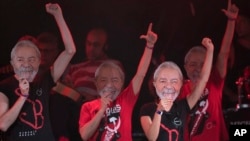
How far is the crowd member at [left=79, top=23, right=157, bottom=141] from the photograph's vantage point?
13.8 feet

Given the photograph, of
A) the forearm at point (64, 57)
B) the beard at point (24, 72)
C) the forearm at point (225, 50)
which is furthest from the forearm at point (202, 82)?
the beard at point (24, 72)

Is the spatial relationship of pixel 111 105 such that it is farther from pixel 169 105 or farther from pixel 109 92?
pixel 169 105

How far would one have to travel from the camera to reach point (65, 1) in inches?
169

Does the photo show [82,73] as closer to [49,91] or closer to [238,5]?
[49,91]

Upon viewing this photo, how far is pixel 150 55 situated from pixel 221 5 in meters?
0.86

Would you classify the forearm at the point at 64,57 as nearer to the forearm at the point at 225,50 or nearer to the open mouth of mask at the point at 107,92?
the open mouth of mask at the point at 107,92

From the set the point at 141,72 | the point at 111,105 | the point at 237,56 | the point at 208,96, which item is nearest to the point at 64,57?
the point at 111,105

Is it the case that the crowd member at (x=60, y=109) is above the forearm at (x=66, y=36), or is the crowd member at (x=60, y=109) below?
below

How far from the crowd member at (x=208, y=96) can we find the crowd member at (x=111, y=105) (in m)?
0.43

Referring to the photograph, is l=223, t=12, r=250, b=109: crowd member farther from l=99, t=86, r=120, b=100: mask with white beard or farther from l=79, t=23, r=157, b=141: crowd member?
l=99, t=86, r=120, b=100: mask with white beard

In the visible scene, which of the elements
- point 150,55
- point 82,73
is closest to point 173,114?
point 150,55

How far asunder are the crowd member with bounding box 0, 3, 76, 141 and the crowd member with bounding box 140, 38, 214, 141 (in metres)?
0.84

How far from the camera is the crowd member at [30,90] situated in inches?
161

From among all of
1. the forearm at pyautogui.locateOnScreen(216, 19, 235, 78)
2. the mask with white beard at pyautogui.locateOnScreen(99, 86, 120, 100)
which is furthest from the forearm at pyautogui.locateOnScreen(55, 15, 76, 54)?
the forearm at pyautogui.locateOnScreen(216, 19, 235, 78)
